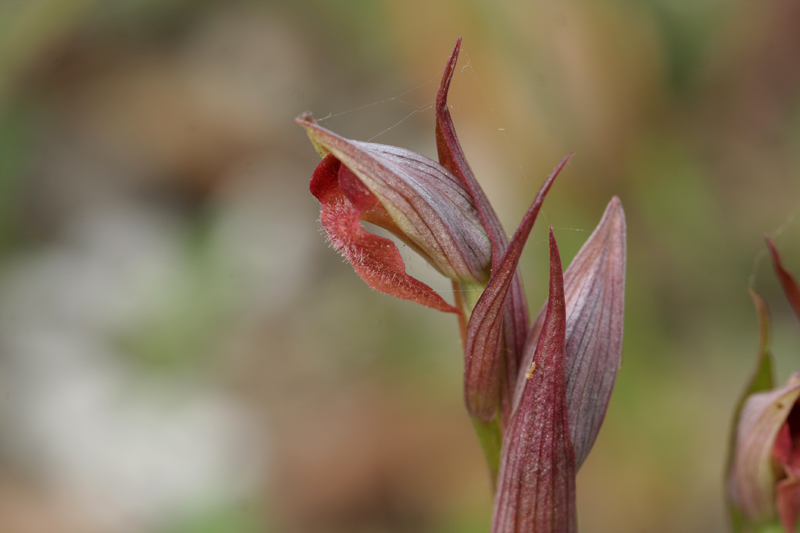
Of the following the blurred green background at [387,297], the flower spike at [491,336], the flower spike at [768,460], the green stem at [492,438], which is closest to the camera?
the flower spike at [491,336]

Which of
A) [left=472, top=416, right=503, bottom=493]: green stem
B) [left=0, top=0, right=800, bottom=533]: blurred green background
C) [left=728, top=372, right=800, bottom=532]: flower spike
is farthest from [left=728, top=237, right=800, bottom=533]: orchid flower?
[left=0, top=0, right=800, bottom=533]: blurred green background

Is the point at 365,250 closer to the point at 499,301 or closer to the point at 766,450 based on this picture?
the point at 499,301

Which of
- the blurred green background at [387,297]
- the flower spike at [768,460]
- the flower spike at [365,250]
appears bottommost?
the flower spike at [768,460]

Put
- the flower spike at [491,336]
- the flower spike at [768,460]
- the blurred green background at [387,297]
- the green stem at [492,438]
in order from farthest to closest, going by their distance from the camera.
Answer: the blurred green background at [387,297] → the flower spike at [768,460] → the green stem at [492,438] → the flower spike at [491,336]

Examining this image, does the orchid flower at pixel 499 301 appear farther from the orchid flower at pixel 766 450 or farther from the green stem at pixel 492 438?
the orchid flower at pixel 766 450

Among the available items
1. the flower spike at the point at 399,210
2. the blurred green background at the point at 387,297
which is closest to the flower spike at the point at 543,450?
the flower spike at the point at 399,210

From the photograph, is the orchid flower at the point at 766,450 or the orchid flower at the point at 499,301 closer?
the orchid flower at the point at 499,301

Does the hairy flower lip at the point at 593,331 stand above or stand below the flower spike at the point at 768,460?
above

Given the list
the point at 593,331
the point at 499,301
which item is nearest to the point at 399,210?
the point at 499,301

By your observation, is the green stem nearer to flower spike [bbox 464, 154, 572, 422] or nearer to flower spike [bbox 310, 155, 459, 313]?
flower spike [bbox 464, 154, 572, 422]
